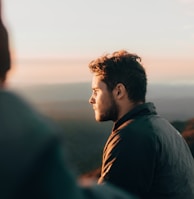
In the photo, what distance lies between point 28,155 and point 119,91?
131 inches

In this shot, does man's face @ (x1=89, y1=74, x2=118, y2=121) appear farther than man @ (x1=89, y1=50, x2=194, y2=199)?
Yes

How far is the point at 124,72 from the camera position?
4.16 metres

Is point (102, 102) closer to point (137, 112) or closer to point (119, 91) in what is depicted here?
point (119, 91)

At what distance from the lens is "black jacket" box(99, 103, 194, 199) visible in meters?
3.27

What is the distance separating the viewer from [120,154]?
10.7ft

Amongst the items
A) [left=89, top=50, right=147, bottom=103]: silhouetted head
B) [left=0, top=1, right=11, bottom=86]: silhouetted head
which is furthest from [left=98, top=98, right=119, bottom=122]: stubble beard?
[left=0, top=1, right=11, bottom=86]: silhouetted head

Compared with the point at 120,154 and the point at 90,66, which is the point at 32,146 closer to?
the point at 120,154

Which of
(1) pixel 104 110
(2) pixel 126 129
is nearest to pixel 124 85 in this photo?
(1) pixel 104 110

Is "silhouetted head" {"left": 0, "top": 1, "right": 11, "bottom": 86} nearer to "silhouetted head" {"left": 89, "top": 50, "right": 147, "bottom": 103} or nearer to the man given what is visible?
the man

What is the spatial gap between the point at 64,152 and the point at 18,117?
0.26 ft

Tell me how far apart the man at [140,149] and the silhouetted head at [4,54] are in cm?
231

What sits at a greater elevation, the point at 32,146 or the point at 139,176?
the point at 32,146

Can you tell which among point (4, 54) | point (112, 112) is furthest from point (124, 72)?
point (4, 54)

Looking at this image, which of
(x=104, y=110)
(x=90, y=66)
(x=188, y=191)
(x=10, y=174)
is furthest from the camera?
(x=90, y=66)
